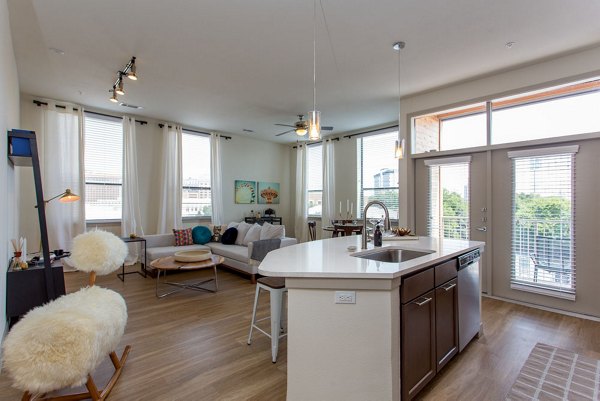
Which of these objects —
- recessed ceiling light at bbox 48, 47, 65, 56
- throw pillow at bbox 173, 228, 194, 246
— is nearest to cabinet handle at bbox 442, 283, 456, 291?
recessed ceiling light at bbox 48, 47, 65, 56

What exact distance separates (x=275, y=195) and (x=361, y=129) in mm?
3097

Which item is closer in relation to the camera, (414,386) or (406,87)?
(414,386)

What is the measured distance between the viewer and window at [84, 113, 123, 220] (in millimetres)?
5637

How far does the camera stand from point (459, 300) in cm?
238

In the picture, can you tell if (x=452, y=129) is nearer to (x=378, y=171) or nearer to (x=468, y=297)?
(x=378, y=171)

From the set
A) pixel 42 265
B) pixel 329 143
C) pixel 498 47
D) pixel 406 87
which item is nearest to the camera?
pixel 42 265

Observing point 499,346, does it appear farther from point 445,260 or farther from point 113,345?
point 113,345

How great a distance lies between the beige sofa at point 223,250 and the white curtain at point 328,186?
2250mm

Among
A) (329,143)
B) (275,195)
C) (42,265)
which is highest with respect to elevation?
(329,143)

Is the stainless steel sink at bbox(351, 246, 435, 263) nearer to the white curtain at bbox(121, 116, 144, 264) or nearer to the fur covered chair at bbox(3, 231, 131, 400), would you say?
Result: the fur covered chair at bbox(3, 231, 131, 400)

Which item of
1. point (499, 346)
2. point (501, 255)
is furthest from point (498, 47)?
point (499, 346)

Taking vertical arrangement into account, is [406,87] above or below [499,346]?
above

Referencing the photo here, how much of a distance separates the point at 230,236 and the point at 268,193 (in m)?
2.76

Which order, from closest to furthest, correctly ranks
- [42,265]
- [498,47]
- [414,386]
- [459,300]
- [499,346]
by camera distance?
[414,386], [459,300], [499,346], [42,265], [498,47]
